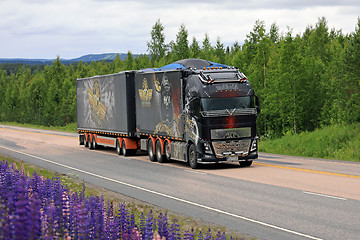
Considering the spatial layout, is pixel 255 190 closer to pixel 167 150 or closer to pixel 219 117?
pixel 219 117

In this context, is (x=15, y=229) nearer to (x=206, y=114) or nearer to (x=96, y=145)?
(x=206, y=114)

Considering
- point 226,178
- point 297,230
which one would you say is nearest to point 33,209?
point 297,230

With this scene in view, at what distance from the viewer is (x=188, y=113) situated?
73.2ft

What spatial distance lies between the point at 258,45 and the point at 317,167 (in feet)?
107

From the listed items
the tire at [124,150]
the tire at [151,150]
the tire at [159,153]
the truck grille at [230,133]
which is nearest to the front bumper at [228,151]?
the truck grille at [230,133]

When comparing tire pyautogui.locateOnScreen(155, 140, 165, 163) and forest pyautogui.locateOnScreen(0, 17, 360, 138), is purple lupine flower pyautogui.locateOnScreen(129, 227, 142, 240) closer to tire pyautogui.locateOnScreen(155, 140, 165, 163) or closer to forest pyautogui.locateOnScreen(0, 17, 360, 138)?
tire pyautogui.locateOnScreen(155, 140, 165, 163)

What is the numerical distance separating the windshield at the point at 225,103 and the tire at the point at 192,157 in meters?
1.69

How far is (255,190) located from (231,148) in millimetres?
5517

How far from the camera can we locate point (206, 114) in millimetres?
21406

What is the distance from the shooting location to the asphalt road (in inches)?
442

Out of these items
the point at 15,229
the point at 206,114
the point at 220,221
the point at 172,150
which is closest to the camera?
the point at 15,229

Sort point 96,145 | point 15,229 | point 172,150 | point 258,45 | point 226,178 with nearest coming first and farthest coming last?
point 15,229 → point 226,178 → point 172,150 → point 96,145 → point 258,45

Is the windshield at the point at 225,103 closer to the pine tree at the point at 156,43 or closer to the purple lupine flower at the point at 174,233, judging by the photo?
the purple lupine flower at the point at 174,233

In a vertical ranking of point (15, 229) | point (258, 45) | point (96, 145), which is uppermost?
point (258, 45)
